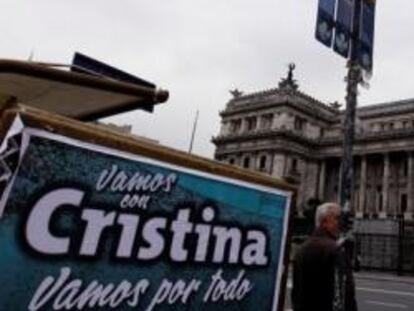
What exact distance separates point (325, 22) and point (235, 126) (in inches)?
2692

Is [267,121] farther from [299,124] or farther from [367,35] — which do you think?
[367,35]

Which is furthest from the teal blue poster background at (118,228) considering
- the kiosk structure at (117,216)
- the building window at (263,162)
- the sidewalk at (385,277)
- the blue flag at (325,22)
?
the building window at (263,162)

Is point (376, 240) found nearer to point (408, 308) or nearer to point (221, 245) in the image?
point (408, 308)

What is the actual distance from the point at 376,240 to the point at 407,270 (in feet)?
11.0

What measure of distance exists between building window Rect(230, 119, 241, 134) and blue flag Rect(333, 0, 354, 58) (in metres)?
67.3

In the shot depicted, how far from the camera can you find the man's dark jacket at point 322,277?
169 inches

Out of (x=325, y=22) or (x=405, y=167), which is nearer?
(x=325, y=22)

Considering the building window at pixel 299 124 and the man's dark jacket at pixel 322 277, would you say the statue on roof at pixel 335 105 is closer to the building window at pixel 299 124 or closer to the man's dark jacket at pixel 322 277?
the building window at pixel 299 124

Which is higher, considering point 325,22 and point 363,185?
point 363,185

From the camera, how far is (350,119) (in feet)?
40.4

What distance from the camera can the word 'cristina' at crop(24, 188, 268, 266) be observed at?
7.47ft

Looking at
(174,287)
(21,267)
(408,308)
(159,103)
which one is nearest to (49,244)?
(21,267)

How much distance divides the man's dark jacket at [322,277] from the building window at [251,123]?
2911 inches

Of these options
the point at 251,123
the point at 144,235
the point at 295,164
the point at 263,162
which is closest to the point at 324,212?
the point at 144,235
